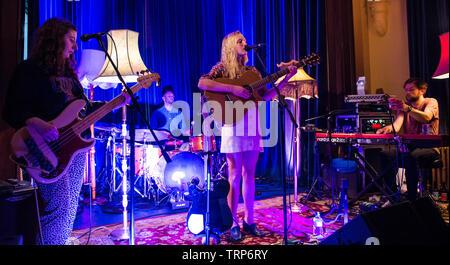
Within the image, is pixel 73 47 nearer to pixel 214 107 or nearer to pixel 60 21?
pixel 60 21

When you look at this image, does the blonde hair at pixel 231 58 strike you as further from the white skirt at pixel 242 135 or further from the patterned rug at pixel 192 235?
the patterned rug at pixel 192 235

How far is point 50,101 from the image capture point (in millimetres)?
1822

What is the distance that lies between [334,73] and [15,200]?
5.23 metres

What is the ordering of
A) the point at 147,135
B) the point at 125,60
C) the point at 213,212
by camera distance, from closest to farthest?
the point at 213,212 → the point at 125,60 → the point at 147,135

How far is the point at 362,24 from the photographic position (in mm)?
5867

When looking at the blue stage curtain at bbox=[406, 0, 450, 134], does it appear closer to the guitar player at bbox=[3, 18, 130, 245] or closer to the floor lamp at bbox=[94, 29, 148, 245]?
the floor lamp at bbox=[94, 29, 148, 245]

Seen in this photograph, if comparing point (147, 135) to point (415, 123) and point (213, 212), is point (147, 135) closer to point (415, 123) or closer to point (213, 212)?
point (213, 212)

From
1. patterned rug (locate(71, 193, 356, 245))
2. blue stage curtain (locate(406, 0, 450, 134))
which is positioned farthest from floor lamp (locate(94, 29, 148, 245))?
blue stage curtain (locate(406, 0, 450, 134))

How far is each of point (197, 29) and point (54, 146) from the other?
15.5 feet

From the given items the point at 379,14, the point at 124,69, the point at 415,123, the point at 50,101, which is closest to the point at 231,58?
the point at 124,69

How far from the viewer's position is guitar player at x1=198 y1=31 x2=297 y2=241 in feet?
8.61

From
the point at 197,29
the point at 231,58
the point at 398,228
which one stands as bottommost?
the point at 398,228

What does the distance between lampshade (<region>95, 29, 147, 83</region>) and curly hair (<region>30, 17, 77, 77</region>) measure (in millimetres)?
841
